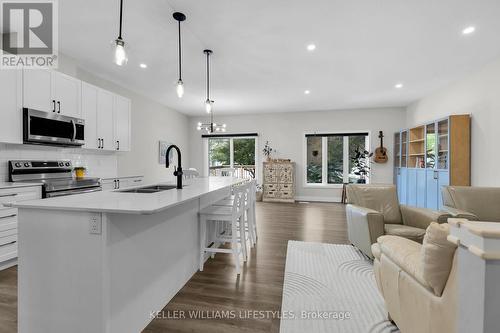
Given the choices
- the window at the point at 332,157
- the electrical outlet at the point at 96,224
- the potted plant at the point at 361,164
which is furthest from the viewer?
the window at the point at 332,157

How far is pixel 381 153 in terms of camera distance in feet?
22.2

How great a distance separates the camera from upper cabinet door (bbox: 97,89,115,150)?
4.03 meters

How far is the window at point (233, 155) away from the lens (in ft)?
25.8

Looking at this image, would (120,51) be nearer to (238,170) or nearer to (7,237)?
(7,237)

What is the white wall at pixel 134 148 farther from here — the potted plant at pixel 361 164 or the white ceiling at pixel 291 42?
the potted plant at pixel 361 164

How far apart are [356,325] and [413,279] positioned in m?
0.69

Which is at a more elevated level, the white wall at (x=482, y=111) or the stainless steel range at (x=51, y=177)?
the white wall at (x=482, y=111)

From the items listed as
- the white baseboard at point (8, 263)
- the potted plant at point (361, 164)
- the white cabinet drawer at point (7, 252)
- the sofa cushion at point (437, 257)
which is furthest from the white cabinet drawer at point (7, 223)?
the potted plant at point (361, 164)

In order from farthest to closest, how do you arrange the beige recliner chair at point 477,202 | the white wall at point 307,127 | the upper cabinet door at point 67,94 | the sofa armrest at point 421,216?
the white wall at point 307,127 < the upper cabinet door at point 67,94 < the beige recliner chair at point 477,202 < the sofa armrest at point 421,216

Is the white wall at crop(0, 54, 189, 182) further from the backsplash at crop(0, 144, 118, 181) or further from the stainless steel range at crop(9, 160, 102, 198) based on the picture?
the stainless steel range at crop(9, 160, 102, 198)

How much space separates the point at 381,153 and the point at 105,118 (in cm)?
676

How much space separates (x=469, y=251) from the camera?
37.2 inches

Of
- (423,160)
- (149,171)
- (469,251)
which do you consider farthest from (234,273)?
(423,160)
